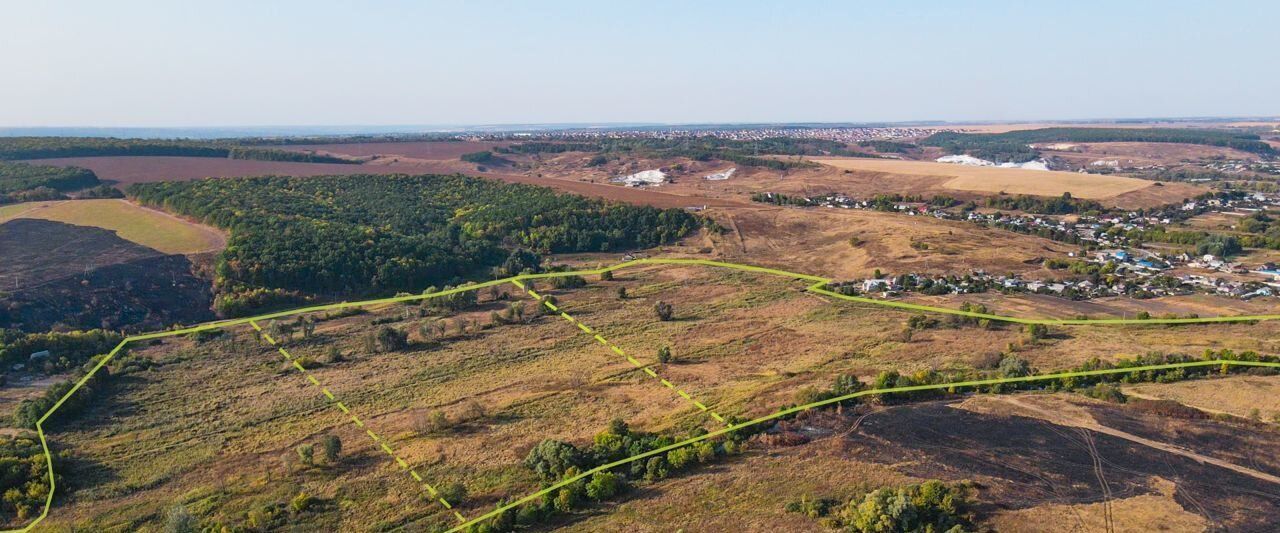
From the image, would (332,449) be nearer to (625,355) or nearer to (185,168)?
(625,355)

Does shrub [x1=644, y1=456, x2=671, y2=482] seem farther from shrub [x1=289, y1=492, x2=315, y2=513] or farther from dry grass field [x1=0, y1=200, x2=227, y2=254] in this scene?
dry grass field [x1=0, y1=200, x2=227, y2=254]

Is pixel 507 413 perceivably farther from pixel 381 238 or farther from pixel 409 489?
pixel 381 238

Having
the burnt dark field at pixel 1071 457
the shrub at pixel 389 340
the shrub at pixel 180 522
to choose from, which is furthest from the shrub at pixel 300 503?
the burnt dark field at pixel 1071 457

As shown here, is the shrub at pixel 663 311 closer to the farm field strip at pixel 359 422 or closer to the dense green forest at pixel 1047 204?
the farm field strip at pixel 359 422

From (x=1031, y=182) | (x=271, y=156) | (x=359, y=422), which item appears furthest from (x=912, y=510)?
(x=271, y=156)

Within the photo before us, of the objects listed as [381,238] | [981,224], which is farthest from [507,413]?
[981,224]

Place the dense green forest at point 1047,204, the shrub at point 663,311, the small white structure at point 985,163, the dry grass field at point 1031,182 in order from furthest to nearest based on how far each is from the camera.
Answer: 1. the small white structure at point 985,163
2. the dry grass field at point 1031,182
3. the dense green forest at point 1047,204
4. the shrub at point 663,311
